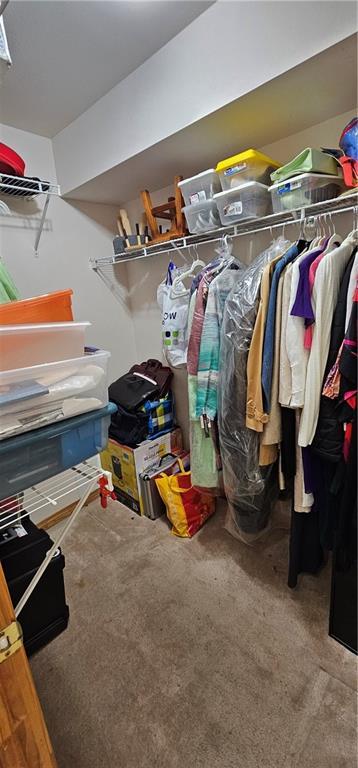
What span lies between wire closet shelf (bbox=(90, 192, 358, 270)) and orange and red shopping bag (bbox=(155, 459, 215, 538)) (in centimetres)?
133

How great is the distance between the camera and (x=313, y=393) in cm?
111

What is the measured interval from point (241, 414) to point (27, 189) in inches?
60.3

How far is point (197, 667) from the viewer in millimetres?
1278

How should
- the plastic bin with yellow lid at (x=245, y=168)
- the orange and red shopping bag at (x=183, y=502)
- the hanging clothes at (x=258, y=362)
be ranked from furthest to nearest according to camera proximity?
the orange and red shopping bag at (x=183, y=502) → the plastic bin with yellow lid at (x=245, y=168) → the hanging clothes at (x=258, y=362)

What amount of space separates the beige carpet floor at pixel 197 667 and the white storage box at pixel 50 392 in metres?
1.14

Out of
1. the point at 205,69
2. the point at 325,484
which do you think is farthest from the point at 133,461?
the point at 205,69

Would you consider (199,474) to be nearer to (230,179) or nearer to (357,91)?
(230,179)

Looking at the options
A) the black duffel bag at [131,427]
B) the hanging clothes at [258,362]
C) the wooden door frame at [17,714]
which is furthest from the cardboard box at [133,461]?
the wooden door frame at [17,714]

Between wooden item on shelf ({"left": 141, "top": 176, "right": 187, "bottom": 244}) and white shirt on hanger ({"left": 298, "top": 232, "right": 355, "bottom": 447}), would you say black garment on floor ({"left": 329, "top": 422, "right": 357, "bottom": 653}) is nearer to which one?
white shirt on hanger ({"left": 298, "top": 232, "right": 355, "bottom": 447})

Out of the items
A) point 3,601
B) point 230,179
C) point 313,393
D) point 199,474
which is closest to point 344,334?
point 313,393

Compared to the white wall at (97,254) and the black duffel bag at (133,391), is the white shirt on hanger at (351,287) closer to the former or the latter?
the white wall at (97,254)

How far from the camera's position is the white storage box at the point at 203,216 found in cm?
159

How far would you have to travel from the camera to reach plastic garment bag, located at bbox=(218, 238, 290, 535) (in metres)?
1.35

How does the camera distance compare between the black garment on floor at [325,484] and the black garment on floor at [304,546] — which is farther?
the black garment on floor at [304,546]
